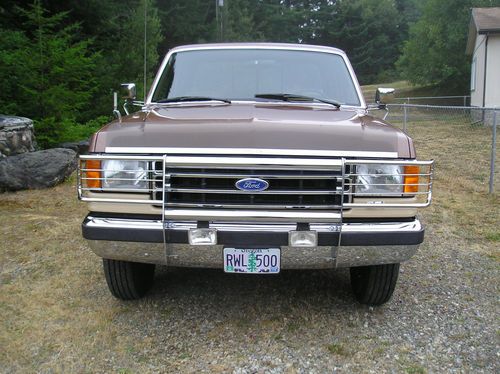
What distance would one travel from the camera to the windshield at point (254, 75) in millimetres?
4172

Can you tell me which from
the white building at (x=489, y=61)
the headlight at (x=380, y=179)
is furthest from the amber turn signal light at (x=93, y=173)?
the white building at (x=489, y=61)

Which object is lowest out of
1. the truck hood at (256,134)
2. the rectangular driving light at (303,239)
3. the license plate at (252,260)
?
the license plate at (252,260)

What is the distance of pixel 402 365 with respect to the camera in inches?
115

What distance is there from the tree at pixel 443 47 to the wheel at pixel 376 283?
31.4 meters

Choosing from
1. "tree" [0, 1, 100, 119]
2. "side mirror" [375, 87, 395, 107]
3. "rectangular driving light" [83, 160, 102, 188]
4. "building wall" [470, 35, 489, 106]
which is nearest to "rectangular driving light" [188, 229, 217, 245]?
"rectangular driving light" [83, 160, 102, 188]

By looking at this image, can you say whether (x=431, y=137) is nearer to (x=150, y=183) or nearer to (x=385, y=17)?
(x=150, y=183)

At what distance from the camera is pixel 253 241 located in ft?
9.41

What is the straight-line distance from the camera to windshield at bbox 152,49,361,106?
417cm

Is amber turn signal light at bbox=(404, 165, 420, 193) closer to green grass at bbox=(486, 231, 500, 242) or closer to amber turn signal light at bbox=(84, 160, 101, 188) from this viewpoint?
amber turn signal light at bbox=(84, 160, 101, 188)

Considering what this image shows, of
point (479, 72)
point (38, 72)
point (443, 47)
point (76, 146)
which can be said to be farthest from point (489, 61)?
point (38, 72)

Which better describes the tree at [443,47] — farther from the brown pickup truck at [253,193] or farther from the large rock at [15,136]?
the brown pickup truck at [253,193]

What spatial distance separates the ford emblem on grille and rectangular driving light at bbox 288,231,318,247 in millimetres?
314

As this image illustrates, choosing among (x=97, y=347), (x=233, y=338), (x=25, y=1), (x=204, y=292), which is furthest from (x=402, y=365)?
(x=25, y=1)

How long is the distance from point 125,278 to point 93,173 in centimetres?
85
